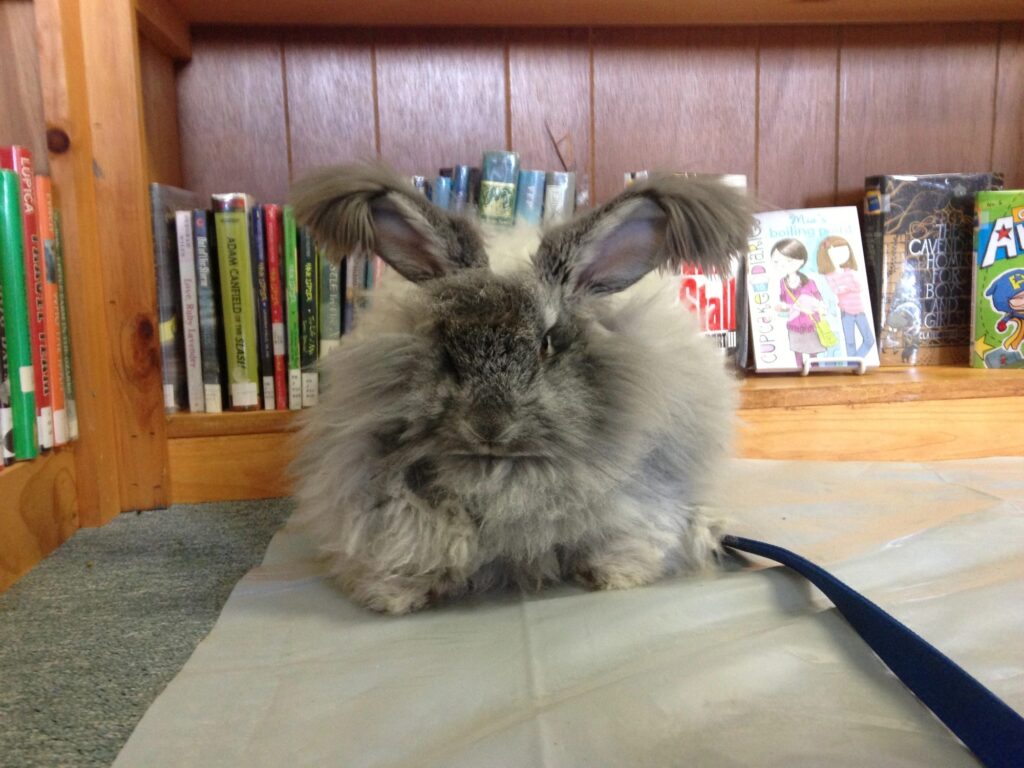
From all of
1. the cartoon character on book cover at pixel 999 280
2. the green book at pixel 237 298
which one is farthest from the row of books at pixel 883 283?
the green book at pixel 237 298

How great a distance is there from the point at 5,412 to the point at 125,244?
1.10 ft

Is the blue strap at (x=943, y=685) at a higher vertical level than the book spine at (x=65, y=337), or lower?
lower

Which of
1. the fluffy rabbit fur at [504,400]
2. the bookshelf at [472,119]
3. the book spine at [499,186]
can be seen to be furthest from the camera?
the book spine at [499,186]

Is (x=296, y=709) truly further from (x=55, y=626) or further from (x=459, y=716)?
(x=55, y=626)

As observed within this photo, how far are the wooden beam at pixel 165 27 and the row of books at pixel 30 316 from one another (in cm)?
35

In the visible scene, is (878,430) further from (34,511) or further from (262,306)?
(34,511)

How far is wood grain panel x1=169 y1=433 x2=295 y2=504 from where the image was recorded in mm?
1258

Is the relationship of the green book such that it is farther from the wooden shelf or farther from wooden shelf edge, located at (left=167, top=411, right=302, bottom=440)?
the wooden shelf

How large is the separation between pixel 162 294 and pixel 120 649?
26.8 inches

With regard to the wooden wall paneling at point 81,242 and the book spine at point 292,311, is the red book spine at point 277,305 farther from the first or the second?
the wooden wall paneling at point 81,242

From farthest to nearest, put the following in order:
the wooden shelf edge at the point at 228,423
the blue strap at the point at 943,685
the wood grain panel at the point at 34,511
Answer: the wooden shelf edge at the point at 228,423, the wood grain panel at the point at 34,511, the blue strap at the point at 943,685

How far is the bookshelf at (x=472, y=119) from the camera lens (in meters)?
1.14

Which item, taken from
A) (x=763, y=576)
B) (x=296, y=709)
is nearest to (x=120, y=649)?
(x=296, y=709)

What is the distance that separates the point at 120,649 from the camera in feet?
2.39
